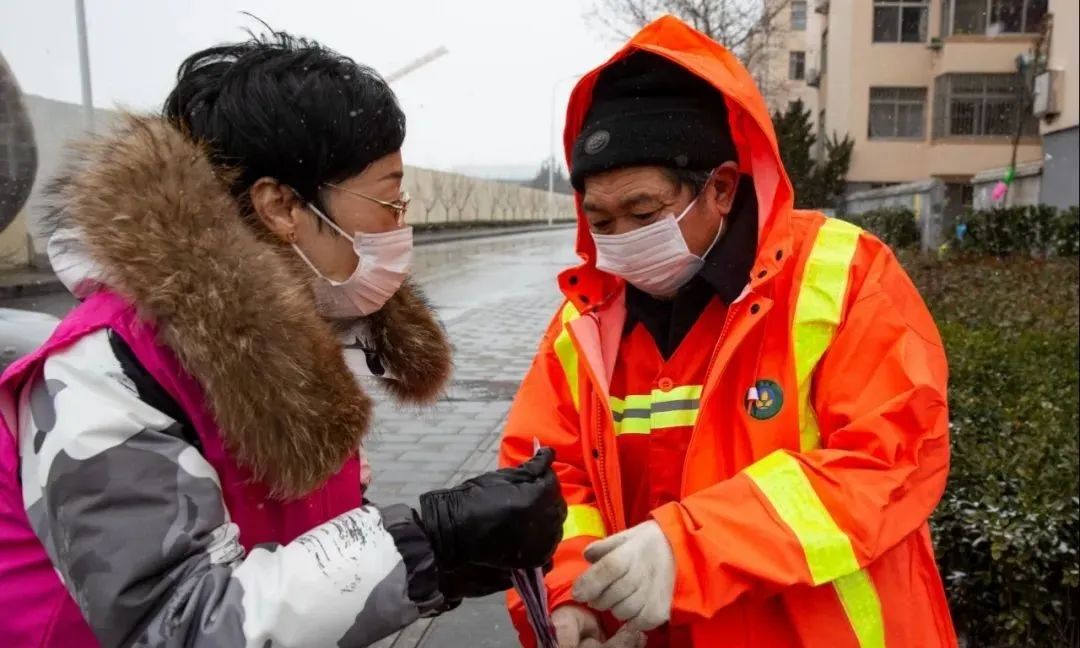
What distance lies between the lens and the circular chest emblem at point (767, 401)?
5.47 feet

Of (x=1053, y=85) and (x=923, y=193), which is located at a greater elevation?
(x=1053, y=85)

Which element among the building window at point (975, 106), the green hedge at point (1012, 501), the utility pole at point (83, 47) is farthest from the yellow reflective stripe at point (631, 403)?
the building window at point (975, 106)

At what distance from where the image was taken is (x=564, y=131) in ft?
7.19

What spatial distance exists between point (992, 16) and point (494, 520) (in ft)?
101

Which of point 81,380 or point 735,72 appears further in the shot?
point 735,72

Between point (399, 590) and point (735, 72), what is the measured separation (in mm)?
1240

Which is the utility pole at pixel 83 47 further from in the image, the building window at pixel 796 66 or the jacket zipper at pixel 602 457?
the building window at pixel 796 66

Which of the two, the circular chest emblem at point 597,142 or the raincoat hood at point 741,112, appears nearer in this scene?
the raincoat hood at point 741,112

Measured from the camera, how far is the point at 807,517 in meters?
A: 1.54

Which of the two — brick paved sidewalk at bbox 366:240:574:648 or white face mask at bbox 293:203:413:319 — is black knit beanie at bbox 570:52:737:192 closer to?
white face mask at bbox 293:203:413:319

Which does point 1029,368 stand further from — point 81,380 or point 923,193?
point 923,193

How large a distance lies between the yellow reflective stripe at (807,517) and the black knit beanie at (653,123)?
65 centimetres

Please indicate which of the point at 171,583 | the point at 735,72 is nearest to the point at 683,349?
the point at 735,72

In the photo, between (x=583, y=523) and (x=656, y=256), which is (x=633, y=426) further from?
(x=656, y=256)
